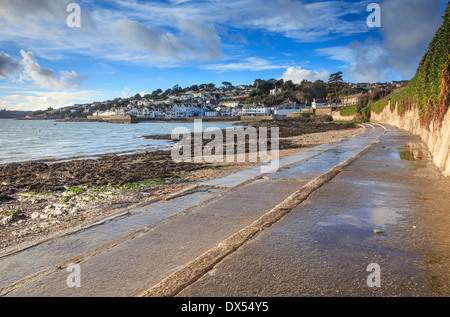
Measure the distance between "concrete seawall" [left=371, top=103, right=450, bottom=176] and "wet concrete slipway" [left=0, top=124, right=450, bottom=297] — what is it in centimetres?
176

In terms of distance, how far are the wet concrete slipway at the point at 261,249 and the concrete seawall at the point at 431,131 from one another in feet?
5.76

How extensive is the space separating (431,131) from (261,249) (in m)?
10.8

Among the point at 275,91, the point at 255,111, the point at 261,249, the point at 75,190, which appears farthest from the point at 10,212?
the point at 275,91

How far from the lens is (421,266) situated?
267cm

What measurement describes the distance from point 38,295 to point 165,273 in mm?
1219

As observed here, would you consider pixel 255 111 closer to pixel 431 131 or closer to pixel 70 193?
pixel 431 131

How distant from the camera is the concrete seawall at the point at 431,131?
684 cm

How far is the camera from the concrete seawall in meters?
6.84

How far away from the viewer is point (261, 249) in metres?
3.14

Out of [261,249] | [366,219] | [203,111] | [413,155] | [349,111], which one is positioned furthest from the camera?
[203,111]

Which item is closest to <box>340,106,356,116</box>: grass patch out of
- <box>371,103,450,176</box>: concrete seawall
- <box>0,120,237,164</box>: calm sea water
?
<box>371,103,450,176</box>: concrete seawall

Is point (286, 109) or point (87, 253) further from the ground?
point (286, 109)

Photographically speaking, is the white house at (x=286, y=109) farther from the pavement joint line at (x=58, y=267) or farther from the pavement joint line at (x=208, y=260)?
the pavement joint line at (x=58, y=267)
